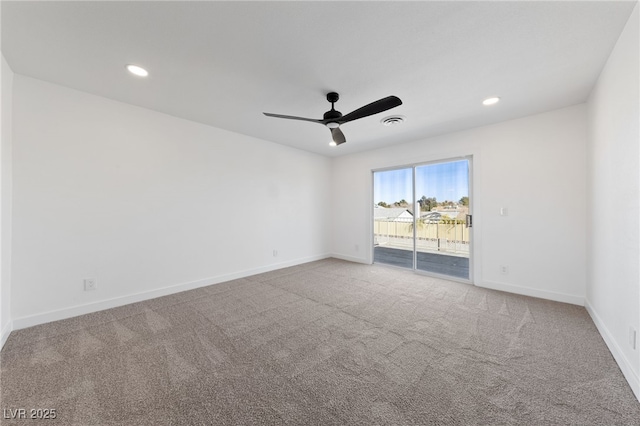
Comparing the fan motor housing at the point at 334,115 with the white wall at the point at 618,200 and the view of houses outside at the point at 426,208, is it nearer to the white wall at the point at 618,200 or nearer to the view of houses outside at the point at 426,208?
the white wall at the point at 618,200

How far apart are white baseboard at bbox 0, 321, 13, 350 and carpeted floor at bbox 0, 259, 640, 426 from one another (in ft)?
0.21

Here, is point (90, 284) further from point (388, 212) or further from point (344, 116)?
point (388, 212)

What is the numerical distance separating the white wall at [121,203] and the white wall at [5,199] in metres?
0.09

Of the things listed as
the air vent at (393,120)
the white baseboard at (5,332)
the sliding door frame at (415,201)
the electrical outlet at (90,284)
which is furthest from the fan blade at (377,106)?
the white baseboard at (5,332)

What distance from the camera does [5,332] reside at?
2.12m

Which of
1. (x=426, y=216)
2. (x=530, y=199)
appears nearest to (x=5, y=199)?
(x=426, y=216)

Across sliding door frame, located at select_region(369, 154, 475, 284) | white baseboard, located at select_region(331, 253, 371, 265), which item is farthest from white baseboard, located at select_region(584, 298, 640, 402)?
white baseboard, located at select_region(331, 253, 371, 265)

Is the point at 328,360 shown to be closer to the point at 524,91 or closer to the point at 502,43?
the point at 502,43

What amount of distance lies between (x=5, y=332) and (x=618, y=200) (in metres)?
5.40

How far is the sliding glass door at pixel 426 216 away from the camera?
13.1ft

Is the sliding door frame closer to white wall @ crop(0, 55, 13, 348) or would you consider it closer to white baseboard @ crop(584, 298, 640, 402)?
white baseboard @ crop(584, 298, 640, 402)

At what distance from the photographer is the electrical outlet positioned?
105 inches

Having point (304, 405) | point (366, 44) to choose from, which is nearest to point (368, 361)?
point (304, 405)

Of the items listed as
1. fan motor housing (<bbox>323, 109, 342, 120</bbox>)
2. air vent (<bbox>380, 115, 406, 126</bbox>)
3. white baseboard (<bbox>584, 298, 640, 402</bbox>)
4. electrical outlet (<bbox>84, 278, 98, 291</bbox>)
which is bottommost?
white baseboard (<bbox>584, 298, 640, 402</bbox>)
